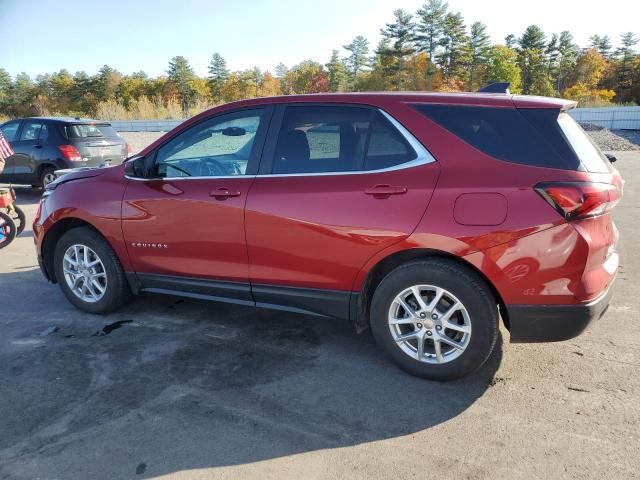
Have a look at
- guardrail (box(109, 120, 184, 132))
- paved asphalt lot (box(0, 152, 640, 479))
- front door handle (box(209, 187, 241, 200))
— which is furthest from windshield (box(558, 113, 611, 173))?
guardrail (box(109, 120, 184, 132))

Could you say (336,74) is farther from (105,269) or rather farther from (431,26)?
(105,269)

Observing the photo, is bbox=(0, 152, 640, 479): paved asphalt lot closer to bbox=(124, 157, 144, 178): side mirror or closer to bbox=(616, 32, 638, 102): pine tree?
bbox=(124, 157, 144, 178): side mirror

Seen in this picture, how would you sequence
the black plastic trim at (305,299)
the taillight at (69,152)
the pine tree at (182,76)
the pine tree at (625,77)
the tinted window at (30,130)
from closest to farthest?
the black plastic trim at (305,299) → the taillight at (69,152) → the tinted window at (30,130) → the pine tree at (625,77) → the pine tree at (182,76)

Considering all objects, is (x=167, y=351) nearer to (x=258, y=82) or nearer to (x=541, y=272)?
(x=541, y=272)

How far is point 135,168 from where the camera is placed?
14.1ft

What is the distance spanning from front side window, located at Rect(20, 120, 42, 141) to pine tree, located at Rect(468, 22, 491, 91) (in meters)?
64.1

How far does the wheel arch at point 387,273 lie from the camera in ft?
10.5

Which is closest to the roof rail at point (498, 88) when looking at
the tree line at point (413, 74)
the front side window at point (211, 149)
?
the front side window at point (211, 149)

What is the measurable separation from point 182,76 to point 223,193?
89.1 m

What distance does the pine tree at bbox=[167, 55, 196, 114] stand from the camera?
84.3 metres

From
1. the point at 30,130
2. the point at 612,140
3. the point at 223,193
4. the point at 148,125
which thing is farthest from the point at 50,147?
the point at 148,125

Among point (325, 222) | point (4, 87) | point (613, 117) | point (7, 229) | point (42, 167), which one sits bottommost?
point (7, 229)

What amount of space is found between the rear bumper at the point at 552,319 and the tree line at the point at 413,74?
211 feet

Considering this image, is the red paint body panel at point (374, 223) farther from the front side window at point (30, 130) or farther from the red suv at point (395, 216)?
the front side window at point (30, 130)
